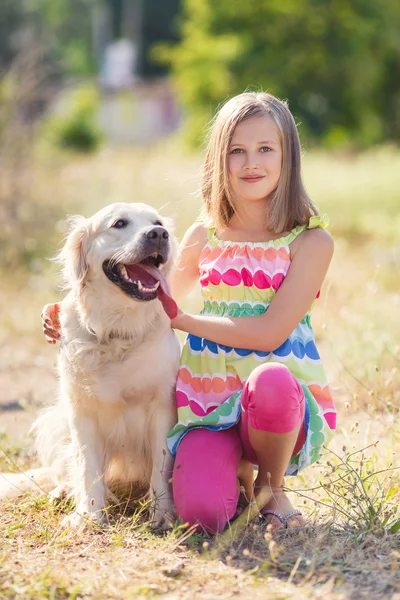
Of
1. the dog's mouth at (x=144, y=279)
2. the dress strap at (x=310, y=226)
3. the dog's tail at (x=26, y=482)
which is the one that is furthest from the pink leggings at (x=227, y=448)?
the dog's tail at (x=26, y=482)

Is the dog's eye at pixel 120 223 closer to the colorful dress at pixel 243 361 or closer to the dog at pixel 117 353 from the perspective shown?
the dog at pixel 117 353

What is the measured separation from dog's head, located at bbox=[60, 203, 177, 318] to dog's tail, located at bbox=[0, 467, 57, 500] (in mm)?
859

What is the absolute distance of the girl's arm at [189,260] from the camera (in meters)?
3.28

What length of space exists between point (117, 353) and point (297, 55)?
29.8 m

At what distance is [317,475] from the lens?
3.49 meters

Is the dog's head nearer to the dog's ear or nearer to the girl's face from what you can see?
the dog's ear

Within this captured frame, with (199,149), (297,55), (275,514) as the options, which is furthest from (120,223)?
(297,55)

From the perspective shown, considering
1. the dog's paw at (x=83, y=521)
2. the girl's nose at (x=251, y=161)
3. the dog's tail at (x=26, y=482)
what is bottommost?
the dog's tail at (x=26, y=482)

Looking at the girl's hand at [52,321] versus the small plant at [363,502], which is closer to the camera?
the small plant at [363,502]

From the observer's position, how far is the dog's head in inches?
117

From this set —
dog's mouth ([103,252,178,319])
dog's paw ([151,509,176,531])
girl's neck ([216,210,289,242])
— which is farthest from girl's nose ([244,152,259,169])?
dog's paw ([151,509,176,531])

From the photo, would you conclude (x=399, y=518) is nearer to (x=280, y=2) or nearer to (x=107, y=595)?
(x=107, y=595)

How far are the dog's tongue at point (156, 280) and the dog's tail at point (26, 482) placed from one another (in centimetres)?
93

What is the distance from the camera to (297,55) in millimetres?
31078
